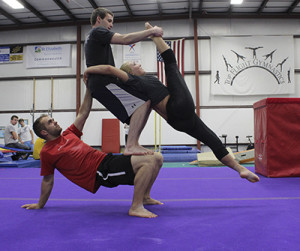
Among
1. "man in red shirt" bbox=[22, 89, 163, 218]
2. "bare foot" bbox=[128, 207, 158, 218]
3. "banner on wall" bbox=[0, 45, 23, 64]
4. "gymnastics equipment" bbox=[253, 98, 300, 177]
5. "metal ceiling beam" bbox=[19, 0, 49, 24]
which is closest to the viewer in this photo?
"bare foot" bbox=[128, 207, 158, 218]

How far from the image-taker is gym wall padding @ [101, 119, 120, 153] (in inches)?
343

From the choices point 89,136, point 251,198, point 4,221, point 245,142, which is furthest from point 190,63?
point 4,221

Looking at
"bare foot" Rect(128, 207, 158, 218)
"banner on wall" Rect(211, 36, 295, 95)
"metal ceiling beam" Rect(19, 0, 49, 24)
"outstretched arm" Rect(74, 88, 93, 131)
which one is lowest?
"bare foot" Rect(128, 207, 158, 218)

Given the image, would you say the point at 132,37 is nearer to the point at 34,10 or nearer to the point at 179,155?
the point at 179,155

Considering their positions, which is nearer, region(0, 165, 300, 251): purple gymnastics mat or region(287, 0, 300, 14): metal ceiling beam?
region(0, 165, 300, 251): purple gymnastics mat

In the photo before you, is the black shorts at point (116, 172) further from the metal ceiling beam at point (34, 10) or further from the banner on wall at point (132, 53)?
the metal ceiling beam at point (34, 10)

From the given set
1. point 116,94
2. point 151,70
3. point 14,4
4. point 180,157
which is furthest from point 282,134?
point 14,4

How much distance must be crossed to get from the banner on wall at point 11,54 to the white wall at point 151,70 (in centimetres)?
19

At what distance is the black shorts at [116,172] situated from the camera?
174 centimetres

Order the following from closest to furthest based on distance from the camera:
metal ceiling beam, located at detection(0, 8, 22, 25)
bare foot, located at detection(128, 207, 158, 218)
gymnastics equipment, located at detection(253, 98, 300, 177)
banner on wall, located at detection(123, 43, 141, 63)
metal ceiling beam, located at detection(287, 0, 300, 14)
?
bare foot, located at detection(128, 207, 158, 218)
gymnastics equipment, located at detection(253, 98, 300, 177)
metal ceiling beam, located at detection(287, 0, 300, 14)
metal ceiling beam, located at detection(0, 8, 22, 25)
banner on wall, located at detection(123, 43, 141, 63)

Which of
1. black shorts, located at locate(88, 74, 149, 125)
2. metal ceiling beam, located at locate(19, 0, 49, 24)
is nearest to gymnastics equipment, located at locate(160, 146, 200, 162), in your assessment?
black shorts, located at locate(88, 74, 149, 125)

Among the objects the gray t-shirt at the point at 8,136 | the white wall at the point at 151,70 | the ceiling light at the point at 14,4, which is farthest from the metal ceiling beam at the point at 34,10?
the gray t-shirt at the point at 8,136

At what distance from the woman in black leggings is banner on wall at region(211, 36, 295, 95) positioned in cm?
690

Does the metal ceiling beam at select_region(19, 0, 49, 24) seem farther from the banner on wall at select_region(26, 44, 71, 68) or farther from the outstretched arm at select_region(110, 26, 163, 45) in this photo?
the outstretched arm at select_region(110, 26, 163, 45)
